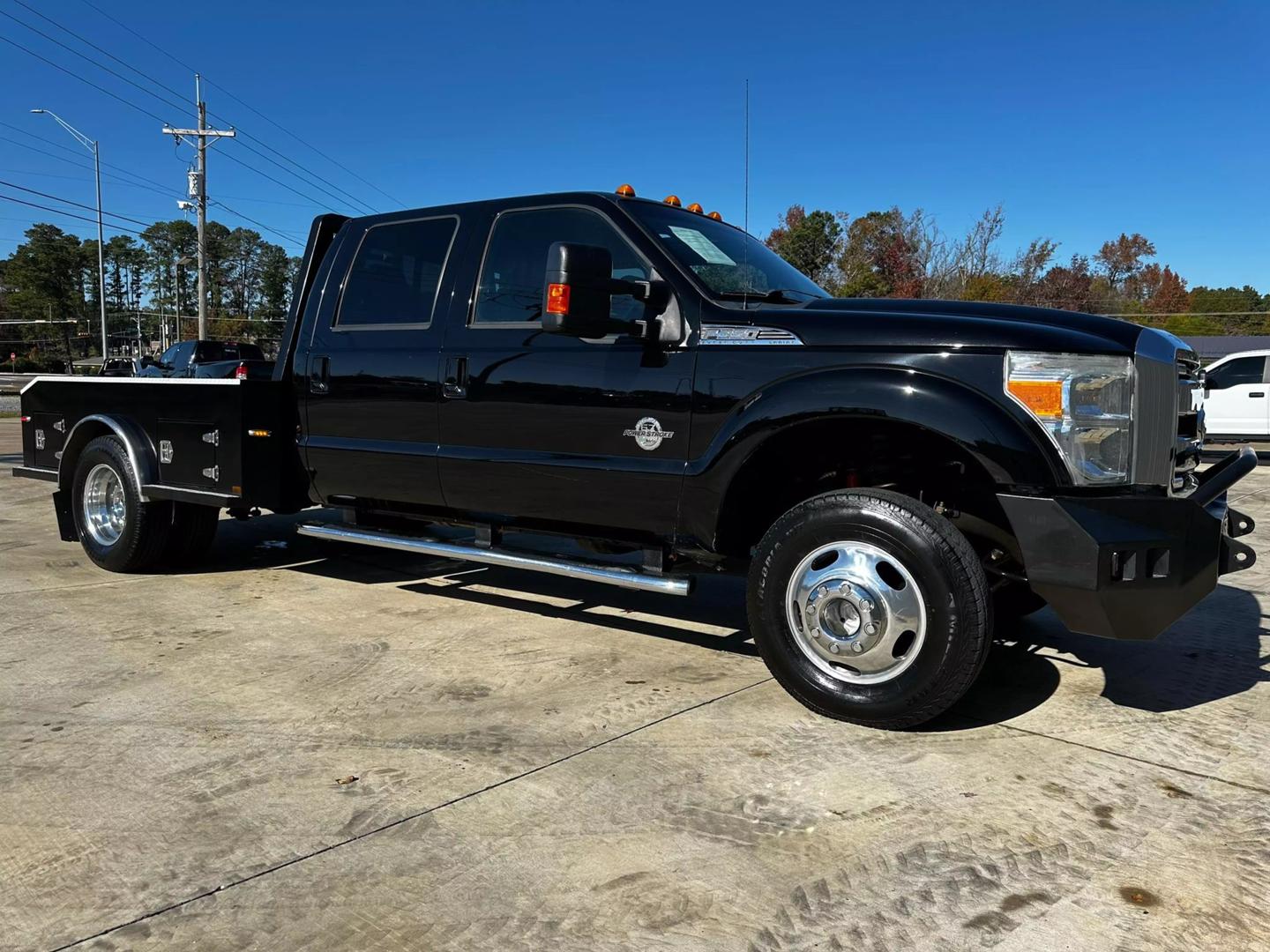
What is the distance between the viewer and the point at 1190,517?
3166mm

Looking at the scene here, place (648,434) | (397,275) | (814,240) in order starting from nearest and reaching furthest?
(648,434), (397,275), (814,240)

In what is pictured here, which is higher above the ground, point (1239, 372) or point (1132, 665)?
point (1239, 372)

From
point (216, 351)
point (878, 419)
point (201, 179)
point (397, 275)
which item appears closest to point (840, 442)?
point (878, 419)

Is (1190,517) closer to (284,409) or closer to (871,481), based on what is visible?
(871,481)

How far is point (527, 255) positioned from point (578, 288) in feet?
3.16

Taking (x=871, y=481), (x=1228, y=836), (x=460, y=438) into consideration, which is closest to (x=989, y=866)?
(x=1228, y=836)

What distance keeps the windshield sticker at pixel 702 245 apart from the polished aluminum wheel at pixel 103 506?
4.12m

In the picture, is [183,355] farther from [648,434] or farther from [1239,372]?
[1239,372]

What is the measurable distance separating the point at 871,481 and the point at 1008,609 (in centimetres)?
126

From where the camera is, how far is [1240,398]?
15.7m

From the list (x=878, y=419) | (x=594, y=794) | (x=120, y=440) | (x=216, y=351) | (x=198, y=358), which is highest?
(x=216, y=351)

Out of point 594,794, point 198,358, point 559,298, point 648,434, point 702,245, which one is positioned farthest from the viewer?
point 198,358

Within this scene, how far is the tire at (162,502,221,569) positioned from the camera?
6.01 meters

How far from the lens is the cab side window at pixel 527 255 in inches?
169
